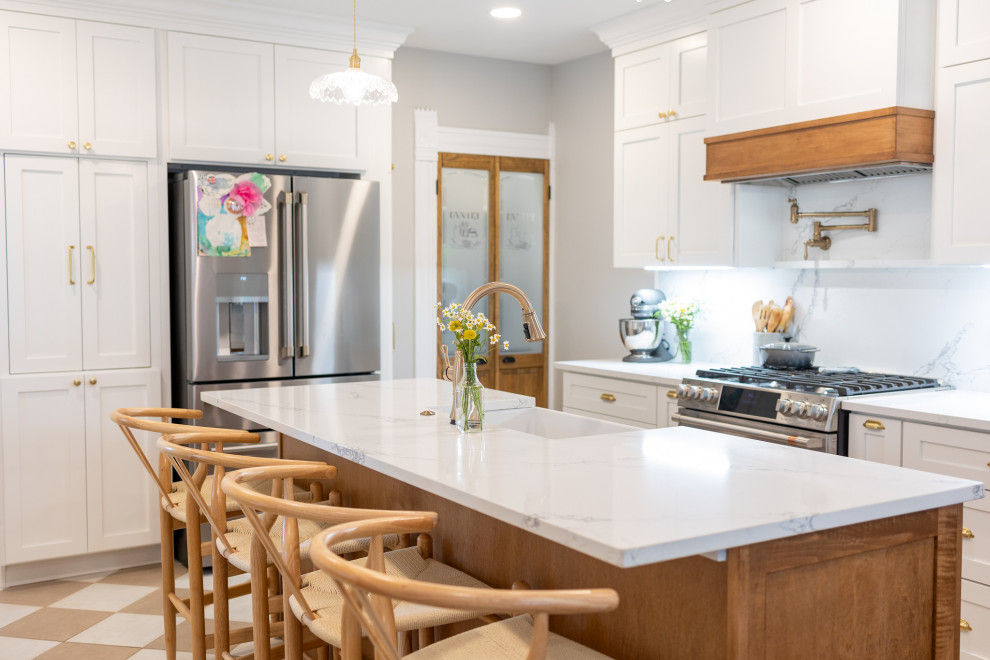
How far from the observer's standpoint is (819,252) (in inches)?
156

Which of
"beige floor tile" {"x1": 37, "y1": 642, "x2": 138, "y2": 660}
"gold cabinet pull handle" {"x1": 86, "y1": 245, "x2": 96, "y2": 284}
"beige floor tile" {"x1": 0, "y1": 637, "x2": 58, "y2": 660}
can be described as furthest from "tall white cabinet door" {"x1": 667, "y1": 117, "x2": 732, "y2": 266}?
"beige floor tile" {"x1": 0, "y1": 637, "x2": 58, "y2": 660}

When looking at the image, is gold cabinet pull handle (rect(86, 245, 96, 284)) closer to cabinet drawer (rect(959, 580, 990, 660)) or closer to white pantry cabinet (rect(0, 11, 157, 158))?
white pantry cabinet (rect(0, 11, 157, 158))

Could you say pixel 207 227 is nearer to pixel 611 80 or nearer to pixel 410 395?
pixel 410 395

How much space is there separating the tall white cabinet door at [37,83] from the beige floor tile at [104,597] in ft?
6.13

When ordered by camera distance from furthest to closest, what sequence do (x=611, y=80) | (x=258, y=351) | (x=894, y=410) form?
(x=611, y=80) < (x=258, y=351) < (x=894, y=410)

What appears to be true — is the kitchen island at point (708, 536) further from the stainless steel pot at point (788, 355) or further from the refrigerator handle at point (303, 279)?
the refrigerator handle at point (303, 279)

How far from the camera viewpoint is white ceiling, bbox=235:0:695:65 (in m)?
4.23

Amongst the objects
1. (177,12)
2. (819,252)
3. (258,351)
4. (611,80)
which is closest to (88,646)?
(258,351)

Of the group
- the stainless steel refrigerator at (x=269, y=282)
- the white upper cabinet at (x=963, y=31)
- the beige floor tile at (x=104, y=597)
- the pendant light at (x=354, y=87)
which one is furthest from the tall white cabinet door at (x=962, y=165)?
the beige floor tile at (x=104, y=597)

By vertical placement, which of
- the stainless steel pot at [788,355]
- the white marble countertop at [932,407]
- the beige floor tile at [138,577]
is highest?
the stainless steel pot at [788,355]

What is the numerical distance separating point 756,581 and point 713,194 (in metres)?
2.81

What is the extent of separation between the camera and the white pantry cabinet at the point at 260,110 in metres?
4.09

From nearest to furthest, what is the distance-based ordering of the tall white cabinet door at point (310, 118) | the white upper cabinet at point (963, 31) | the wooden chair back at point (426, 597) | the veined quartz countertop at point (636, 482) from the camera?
the wooden chair back at point (426, 597) → the veined quartz countertop at point (636, 482) → the white upper cabinet at point (963, 31) → the tall white cabinet door at point (310, 118)

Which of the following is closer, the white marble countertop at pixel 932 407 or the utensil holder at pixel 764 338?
the white marble countertop at pixel 932 407
